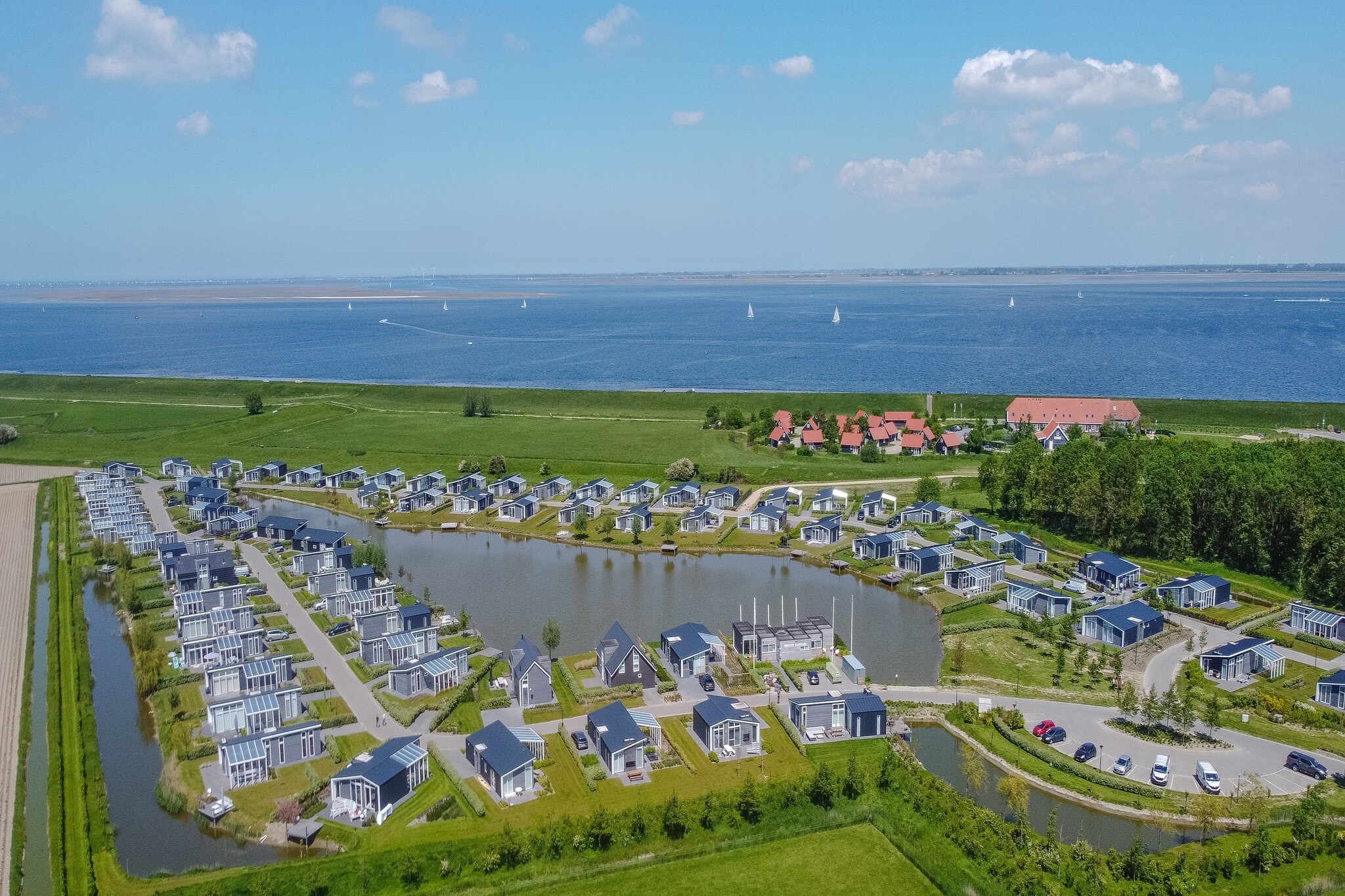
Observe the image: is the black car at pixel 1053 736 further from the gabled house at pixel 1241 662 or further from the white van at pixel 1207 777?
the gabled house at pixel 1241 662

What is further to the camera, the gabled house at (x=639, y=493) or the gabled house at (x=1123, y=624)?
the gabled house at (x=639, y=493)

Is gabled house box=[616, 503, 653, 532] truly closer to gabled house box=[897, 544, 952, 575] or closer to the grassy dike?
the grassy dike

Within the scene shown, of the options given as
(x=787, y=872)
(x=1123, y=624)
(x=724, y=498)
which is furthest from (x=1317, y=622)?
(x=724, y=498)

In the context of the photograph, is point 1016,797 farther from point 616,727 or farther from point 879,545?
point 879,545

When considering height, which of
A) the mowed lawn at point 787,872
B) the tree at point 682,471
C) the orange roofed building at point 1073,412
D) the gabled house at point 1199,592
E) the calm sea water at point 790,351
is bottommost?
the mowed lawn at point 787,872

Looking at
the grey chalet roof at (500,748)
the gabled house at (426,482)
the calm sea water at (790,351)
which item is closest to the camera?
the grey chalet roof at (500,748)

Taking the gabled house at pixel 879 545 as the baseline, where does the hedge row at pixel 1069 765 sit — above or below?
below

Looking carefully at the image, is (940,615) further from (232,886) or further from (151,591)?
(151,591)

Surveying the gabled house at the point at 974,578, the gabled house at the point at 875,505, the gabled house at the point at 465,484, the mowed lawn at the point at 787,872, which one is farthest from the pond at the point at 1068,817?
the gabled house at the point at 465,484
